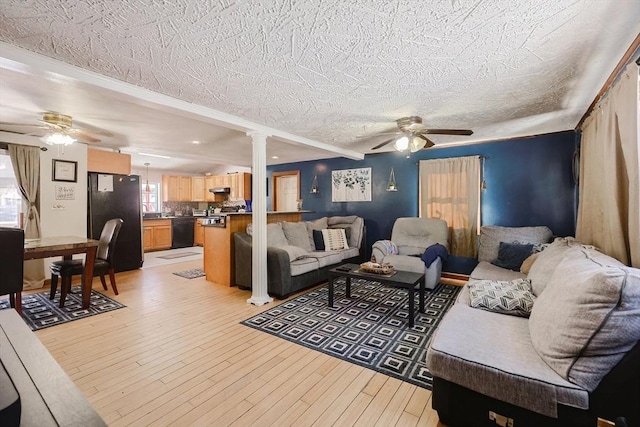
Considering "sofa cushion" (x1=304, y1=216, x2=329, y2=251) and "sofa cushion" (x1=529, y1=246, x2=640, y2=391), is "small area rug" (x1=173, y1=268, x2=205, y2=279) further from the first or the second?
"sofa cushion" (x1=529, y1=246, x2=640, y2=391)

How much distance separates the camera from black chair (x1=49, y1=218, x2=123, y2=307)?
337 centimetres

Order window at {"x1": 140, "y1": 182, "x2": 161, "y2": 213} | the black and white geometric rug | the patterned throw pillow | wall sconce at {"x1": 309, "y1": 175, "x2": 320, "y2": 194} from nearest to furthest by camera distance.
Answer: the patterned throw pillow → the black and white geometric rug → wall sconce at {"x1": 309, "y1": 175, "x2": 320, "y2": 194} → window at {"x1": 140, "y1": 182, "x2": 161, "y2": 213}

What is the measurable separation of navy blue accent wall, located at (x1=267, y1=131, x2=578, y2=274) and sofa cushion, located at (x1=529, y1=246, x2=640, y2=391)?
3.19m

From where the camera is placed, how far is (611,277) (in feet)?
4.17

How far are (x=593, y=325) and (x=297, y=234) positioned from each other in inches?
151

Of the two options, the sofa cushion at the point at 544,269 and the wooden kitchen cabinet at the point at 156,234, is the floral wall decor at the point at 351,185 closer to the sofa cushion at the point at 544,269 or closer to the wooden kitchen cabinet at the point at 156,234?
the sofa cushion at the point at 544,269

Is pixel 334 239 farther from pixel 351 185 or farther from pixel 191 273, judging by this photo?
pixel 191 273

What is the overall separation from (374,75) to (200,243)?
7534 millimetres

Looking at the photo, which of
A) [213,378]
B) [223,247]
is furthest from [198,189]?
[213,378]

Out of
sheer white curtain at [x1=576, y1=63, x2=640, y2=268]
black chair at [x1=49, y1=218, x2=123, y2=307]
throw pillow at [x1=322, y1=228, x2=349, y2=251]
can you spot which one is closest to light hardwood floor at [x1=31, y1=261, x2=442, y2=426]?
black chair at [x1=49, y1=218, x2=123, y2=307]

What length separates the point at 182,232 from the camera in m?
8.00

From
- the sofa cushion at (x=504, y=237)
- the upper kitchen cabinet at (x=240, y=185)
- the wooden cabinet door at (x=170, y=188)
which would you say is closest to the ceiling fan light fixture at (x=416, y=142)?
the sofa cushion at (x=504, y=237)

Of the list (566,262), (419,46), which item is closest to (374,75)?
(419,46)

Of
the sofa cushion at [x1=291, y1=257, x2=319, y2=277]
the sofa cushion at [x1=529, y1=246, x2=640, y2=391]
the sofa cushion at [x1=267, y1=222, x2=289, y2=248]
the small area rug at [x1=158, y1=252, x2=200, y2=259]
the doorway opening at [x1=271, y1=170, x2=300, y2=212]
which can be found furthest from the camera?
the doorway opening at [x1=271, y1=170, x2=300, y2=212]
